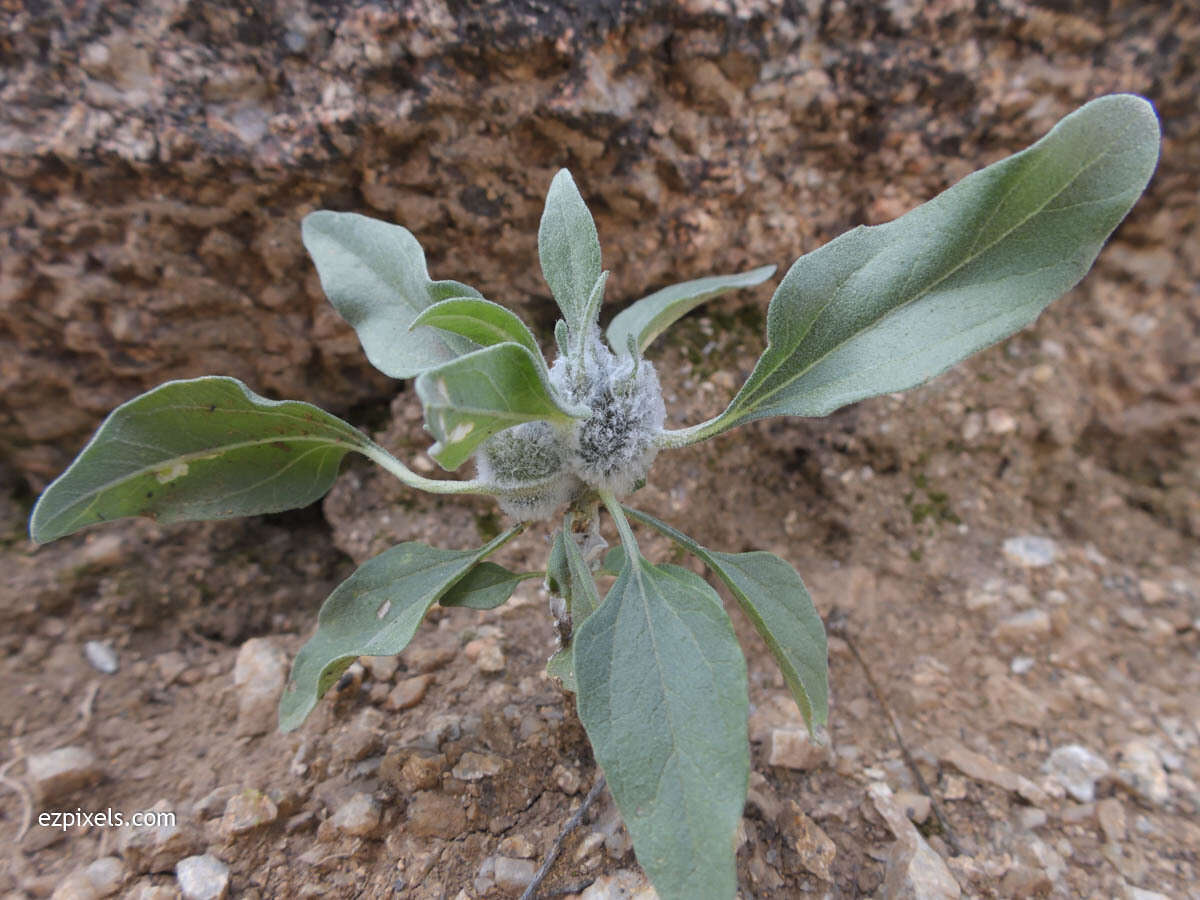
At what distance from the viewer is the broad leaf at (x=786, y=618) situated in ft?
3.87

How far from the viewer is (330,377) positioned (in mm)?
2029

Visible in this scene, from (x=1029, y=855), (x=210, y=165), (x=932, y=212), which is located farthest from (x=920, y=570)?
(x=210, y=165)

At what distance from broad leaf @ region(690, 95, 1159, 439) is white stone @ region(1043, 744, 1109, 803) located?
0.98 m

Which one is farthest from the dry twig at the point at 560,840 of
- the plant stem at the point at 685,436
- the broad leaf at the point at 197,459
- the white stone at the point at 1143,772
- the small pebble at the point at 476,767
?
the white stone at the point at 1143,772

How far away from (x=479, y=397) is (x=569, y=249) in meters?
0.52

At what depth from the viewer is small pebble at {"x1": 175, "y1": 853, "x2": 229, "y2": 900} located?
3.76 feet

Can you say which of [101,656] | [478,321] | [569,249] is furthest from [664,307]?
[101,656]

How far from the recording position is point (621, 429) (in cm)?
125

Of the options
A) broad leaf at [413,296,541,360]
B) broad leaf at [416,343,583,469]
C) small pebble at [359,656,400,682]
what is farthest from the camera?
small pebble at [359,656,400,682]

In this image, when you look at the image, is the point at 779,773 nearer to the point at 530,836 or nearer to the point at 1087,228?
the point at 530,836

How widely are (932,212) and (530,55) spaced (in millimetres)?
964

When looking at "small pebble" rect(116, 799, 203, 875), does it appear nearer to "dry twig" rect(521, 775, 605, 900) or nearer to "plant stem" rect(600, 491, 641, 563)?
"dry twig" rect(521, 775, 605, 900)

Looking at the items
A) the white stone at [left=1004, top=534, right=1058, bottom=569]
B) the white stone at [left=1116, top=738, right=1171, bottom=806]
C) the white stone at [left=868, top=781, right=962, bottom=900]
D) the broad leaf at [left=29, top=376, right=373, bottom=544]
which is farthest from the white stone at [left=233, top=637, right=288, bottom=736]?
the white stone at [left=1004, top=534, right=1058, bottom=569]

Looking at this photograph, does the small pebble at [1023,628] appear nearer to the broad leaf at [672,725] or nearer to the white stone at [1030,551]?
the white stone at [1030,551]
